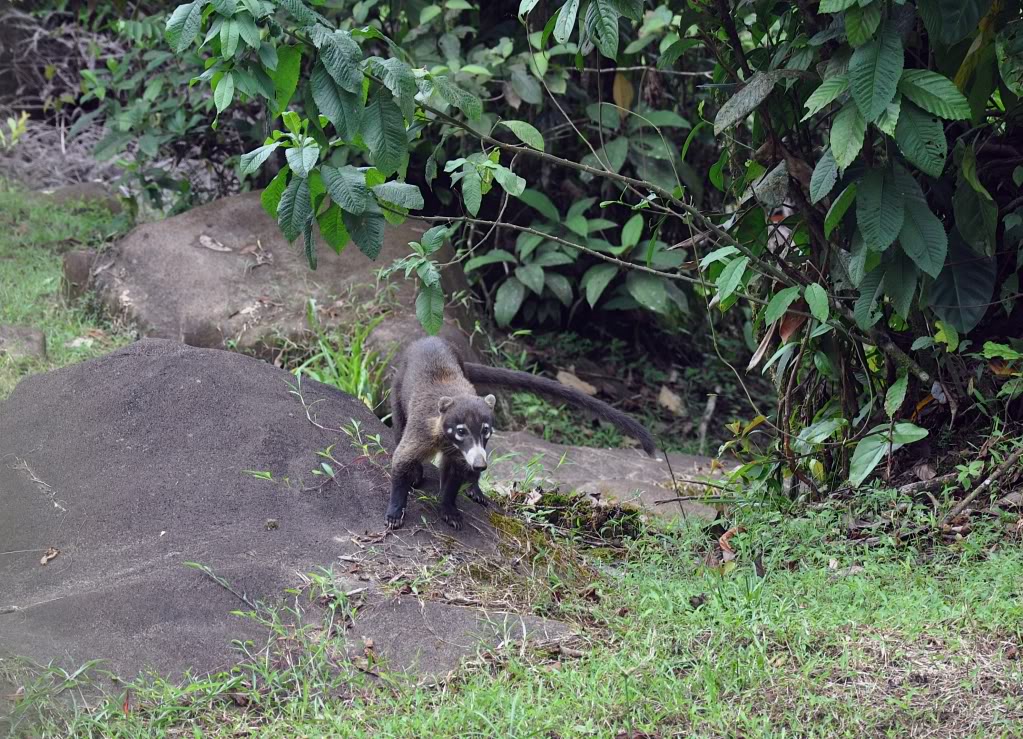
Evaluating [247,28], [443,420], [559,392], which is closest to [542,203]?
[559,392]

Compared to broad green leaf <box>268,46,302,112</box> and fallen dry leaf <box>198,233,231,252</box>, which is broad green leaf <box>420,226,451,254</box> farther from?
fallen dry leaf <box>198,233,231,252</box>

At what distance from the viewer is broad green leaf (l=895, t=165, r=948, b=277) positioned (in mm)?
4121

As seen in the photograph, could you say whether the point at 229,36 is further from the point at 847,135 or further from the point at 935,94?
the point at 935,94

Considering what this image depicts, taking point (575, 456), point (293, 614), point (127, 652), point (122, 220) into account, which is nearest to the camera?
point (127, 652)

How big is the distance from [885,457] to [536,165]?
436 cm

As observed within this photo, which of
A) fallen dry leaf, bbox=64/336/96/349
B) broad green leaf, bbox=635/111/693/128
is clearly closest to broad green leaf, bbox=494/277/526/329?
broad green leaf, bbox=635/111/693/128

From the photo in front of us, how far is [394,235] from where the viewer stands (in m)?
8.00

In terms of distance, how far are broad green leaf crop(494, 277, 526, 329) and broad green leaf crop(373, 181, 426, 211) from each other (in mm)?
3993

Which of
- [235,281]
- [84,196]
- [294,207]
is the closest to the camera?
[294,207]

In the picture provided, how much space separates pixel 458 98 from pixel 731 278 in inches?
53.1

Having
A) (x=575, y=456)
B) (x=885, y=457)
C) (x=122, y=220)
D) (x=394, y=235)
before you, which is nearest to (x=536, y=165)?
→ (x=394, y=235)

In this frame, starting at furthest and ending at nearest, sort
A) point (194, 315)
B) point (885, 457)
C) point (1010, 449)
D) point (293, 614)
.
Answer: point (194, 315) → point (885, 457) → point (1010, 449) → point (293, 614)

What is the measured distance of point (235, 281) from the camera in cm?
761

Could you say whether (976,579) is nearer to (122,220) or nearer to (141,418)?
(141,418)
